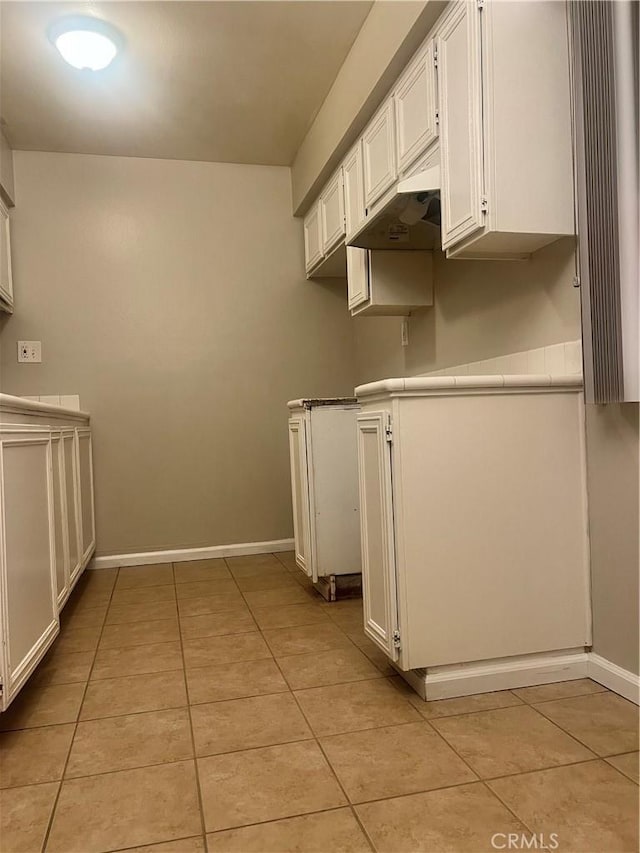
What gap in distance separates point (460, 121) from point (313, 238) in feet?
6.39

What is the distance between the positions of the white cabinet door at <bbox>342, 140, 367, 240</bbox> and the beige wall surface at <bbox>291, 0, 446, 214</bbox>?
9cm

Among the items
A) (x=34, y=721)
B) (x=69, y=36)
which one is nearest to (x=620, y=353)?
(x=34, y=721)

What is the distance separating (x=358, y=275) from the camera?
304cm

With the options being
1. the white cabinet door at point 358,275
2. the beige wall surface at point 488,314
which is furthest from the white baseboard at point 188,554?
the white cabinet door at point 358,275

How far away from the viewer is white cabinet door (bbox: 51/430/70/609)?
237 centimetres

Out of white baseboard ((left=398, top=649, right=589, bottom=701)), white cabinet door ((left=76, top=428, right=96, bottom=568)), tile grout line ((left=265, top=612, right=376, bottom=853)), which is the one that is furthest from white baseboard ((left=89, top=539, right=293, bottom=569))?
white baseboard ((left=398, top=649, right=589, bottom=701))

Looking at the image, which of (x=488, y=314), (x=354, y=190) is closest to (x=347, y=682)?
(x=488, y=314)

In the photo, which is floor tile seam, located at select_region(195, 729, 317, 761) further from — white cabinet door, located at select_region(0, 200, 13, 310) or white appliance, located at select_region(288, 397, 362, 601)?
white cabinet door, located at select_region(0, 200, 13, 310)

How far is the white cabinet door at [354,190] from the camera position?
9.55 ft

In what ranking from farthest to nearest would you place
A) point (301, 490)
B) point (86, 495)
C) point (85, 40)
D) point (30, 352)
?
point (30, 352), point (86, 495), point (301, 490), point (85, 40)

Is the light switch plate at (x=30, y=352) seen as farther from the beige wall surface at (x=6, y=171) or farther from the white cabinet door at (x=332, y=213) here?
the white cabinet door at (x=332, y=213)

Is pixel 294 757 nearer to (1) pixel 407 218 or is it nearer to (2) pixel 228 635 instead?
(2) pixel 228 635

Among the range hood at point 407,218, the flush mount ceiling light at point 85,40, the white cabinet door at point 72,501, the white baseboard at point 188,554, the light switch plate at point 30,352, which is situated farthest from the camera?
the white baseboard at point 188,554

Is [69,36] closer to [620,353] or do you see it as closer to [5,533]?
[5,533]
